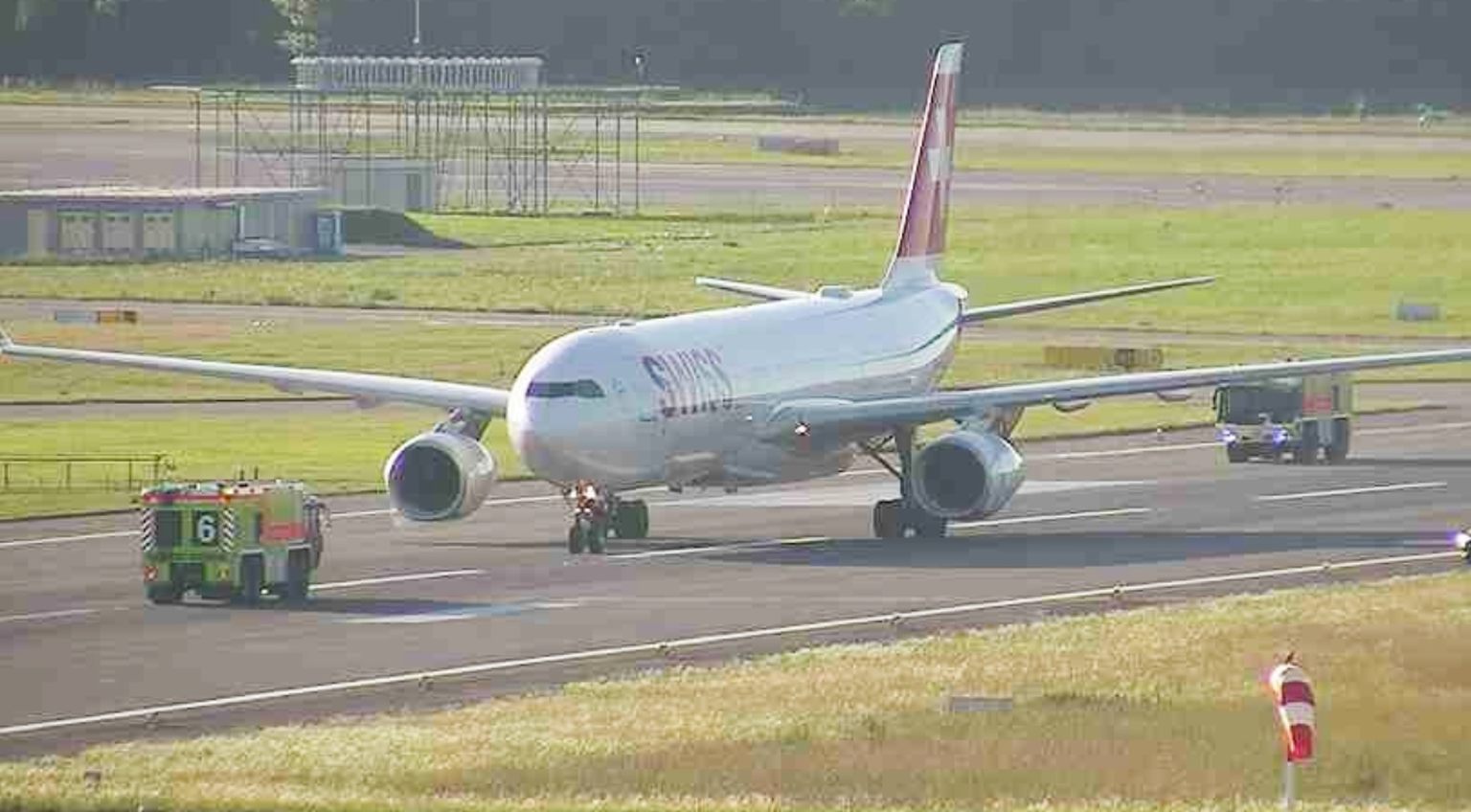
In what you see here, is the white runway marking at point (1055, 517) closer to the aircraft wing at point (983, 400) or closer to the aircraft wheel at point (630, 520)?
the aircraft wing at point (983, 400)

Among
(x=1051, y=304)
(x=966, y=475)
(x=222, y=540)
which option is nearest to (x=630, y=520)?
(x=966, y=475)

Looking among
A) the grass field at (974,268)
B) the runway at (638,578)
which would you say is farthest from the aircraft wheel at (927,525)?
the grass field at (974,268)

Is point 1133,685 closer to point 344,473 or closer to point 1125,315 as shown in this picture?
point 344,473

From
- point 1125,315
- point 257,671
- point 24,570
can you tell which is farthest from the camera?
point 1125,315

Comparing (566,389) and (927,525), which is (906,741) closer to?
(566,389)

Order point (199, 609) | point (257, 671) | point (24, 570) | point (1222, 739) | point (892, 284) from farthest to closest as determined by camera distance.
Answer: point (892, 284) → point (24, 570) → point (199, 609) → point (257, 671) → point (1222, 739)

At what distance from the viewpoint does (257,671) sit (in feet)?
151

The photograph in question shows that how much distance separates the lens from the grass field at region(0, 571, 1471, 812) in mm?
34875

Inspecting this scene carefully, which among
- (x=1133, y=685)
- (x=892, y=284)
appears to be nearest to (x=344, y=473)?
(x=892, y=284)

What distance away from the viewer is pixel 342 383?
212 ft

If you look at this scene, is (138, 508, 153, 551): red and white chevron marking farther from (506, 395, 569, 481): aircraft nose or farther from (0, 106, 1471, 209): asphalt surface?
(0, 106, 1471, 209): asphalt surface

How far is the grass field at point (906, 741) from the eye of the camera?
34875mm

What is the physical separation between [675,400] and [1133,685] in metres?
17.5

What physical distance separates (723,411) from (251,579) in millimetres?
10679
